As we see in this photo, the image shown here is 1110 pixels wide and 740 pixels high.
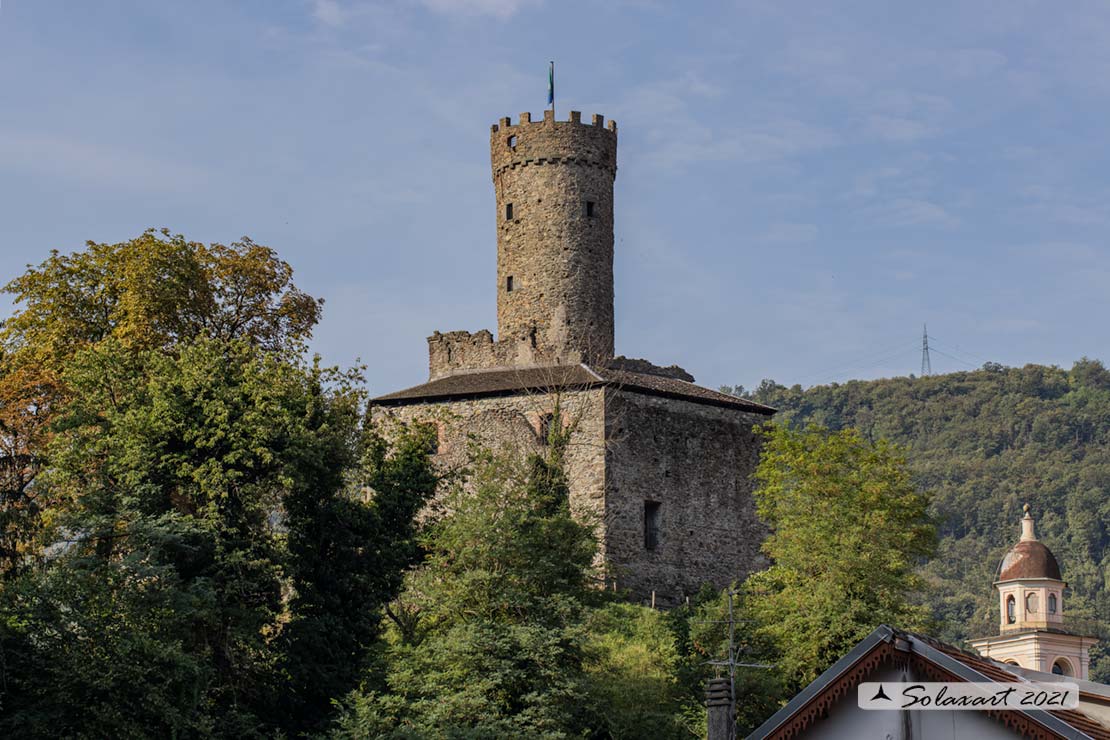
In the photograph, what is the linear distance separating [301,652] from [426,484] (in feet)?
25.4

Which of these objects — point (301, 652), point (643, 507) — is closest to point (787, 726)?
point (301, 652)

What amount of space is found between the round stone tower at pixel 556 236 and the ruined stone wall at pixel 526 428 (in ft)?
Result: 8.37

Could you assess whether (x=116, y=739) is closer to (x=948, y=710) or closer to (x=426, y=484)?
(x=426, y=484)

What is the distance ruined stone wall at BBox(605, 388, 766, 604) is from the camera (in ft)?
156

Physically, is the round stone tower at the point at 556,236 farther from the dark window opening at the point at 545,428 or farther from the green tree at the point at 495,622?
the green tree at the point at 495,622

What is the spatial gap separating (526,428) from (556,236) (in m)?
6.53

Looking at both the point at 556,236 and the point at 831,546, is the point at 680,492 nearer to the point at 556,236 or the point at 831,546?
the point at 831,546

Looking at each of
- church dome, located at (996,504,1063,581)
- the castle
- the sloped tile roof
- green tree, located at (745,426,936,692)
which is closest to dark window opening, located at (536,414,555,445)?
the castle

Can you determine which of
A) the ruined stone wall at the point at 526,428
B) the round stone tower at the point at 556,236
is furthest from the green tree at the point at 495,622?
the round stone tower at the point at 556,236

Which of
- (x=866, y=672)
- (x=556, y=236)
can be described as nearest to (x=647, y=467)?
(x=556, y=236)

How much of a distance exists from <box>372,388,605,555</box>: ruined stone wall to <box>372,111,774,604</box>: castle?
38 mm

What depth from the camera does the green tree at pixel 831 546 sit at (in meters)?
40.8

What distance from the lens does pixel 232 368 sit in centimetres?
4069

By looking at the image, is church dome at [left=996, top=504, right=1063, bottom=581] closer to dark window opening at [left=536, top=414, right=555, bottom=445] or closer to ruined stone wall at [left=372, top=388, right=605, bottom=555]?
ruined stone wall at [left=372, top=388, right=605, bottom=555]
